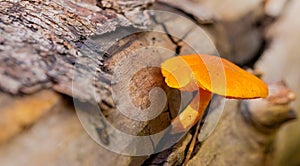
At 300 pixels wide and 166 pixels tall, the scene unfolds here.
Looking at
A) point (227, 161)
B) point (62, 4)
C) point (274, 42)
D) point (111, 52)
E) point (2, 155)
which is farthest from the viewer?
point (274, 42)

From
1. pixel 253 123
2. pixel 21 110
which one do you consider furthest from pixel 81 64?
pixel 253 123

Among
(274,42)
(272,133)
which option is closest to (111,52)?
(272,133)

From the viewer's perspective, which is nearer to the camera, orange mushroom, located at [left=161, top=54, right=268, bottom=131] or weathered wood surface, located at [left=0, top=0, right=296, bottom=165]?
weathered wood surface, located at [left=0, top=0, right=296, bottom=165]

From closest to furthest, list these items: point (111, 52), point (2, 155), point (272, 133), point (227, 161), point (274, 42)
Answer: point (2, 155), point (111, 52), point (227, 161), point (272, 133), point (274, 42)

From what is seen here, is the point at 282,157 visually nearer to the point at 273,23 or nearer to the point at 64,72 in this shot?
the point at 273,23

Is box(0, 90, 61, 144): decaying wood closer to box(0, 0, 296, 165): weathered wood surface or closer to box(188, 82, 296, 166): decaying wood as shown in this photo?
box(0, 0, 296, 165): weathered wood surface

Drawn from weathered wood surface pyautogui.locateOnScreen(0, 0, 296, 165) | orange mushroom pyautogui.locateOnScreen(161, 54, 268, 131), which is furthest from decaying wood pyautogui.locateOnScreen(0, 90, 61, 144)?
orange mushroom pyautogui.locateOnScreen(161, 54, 268, 131)

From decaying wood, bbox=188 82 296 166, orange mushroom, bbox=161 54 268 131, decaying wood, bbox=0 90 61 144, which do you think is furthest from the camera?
decaying wood, bbox=188 82 296 166

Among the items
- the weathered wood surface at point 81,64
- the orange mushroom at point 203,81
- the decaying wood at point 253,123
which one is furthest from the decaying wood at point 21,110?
the decaying wood at point 253,123
